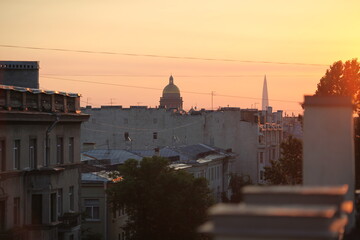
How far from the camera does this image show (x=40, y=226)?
149ft

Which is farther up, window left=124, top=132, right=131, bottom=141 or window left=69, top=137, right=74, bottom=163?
window left=124, top=132, right=131, bottom=141

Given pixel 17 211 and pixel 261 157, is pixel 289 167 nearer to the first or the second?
pixel 17 211

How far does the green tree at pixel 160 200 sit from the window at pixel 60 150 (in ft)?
20.3

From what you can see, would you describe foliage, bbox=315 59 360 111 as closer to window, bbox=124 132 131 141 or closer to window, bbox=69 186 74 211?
window, bbox=69 186 74 211

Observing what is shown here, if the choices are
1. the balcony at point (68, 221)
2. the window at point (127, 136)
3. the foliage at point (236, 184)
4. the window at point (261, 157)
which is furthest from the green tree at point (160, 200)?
the window at point (261, 157)

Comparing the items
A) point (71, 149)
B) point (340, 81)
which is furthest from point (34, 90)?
point (340, 81)

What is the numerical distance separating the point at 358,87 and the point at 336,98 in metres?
52.9

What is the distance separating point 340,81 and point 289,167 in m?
6.20

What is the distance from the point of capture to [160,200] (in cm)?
5422

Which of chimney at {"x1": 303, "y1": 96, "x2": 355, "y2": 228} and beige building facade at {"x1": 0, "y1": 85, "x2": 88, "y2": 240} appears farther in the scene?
beige building facade at {"x1": 0, "y1": 85, "x2": 88, "y2": 240}

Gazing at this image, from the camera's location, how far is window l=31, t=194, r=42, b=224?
151 feet

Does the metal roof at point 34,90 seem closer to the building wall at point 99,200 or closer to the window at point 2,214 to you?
the window at point 2,214

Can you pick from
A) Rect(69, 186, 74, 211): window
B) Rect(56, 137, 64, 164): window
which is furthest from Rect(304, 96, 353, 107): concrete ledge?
Rect(69, 186, 74, 211): window

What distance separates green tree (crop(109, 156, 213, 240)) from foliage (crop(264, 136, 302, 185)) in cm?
1213
